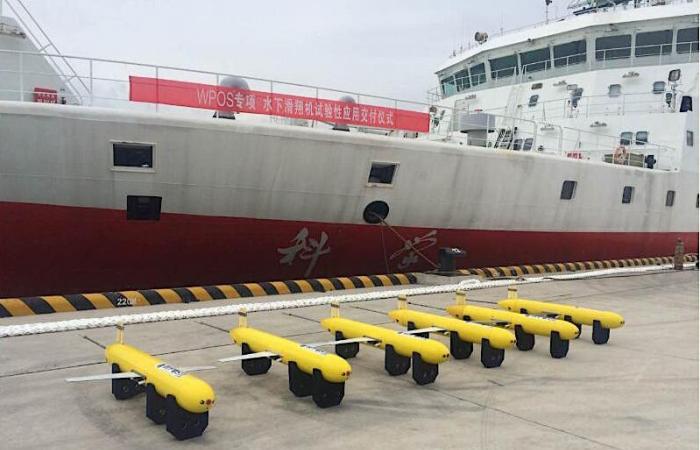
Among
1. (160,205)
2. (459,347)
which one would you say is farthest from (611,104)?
(459,347)

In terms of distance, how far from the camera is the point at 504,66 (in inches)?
781

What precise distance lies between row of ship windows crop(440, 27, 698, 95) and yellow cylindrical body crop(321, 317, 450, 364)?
49.8ft

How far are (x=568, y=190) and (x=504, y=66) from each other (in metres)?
7.00

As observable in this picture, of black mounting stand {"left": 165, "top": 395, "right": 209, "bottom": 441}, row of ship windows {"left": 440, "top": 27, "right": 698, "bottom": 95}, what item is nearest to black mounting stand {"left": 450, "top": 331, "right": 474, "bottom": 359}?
black mounting stand {"left": 165, "top": 395, "right": 209, "bottom": 441}

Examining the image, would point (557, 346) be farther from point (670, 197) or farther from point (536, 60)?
point (536, 60)

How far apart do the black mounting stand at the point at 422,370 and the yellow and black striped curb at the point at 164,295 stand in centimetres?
464

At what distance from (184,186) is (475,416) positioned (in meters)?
6.49

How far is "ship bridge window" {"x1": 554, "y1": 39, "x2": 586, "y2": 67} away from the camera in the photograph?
18172 millimetres

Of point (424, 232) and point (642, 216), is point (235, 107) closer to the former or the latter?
point (424, 232)

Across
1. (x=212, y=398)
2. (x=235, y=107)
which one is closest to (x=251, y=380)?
(x=212, y=398)

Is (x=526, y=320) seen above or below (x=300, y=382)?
above

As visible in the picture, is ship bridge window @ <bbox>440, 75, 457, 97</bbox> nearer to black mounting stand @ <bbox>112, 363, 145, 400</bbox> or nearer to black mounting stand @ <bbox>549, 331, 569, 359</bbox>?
black mounting stand @ <bbox>549, 331, 569, 359</bbox>

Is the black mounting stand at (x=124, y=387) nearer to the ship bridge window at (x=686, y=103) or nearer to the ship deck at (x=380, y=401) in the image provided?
the ship deck at (x=380, y=401)

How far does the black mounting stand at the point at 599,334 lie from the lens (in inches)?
270
